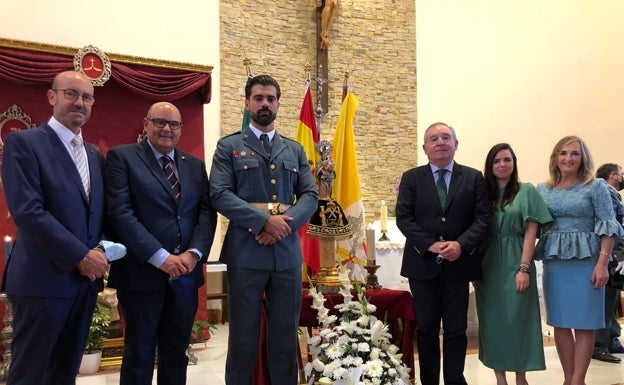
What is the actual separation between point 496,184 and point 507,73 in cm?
603

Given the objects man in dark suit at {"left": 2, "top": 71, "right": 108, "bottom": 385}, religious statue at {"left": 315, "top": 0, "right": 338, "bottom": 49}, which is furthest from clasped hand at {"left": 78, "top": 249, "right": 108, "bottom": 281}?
religious statue at {"left": 315, "top": 0, "right": 338, "bottom": 49}

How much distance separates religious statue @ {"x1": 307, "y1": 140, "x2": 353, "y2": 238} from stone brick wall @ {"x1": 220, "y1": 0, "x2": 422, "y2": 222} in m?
4.03

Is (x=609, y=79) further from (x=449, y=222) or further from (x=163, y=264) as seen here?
(x=163, y=264)

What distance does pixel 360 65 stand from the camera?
8.32 m

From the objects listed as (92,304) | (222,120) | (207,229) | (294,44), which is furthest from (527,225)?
(294,44)

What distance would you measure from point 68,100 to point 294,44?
5.90 metres

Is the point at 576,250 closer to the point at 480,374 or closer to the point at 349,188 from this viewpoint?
the point at 480,374

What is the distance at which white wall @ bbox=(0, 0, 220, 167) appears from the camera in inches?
237

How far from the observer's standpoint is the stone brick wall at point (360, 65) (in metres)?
7.64

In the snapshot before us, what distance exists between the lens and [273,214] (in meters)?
2.65

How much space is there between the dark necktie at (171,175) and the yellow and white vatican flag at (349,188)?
1.97m

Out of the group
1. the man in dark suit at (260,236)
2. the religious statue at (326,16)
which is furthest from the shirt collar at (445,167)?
the religious statue at (326,16)

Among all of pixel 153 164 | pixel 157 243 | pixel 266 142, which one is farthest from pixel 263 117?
pixel 157 243

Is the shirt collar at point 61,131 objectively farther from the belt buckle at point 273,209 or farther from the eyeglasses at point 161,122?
the belt buckle at point 273,209
